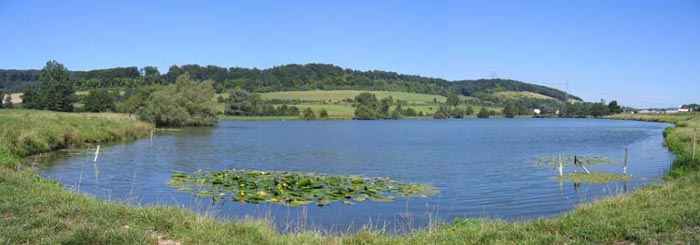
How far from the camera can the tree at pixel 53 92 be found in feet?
321

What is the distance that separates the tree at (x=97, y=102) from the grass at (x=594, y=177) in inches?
3842

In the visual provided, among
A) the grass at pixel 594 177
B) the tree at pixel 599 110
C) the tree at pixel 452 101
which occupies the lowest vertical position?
the grass at pixel 594 177

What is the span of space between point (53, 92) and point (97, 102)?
27.0 feet

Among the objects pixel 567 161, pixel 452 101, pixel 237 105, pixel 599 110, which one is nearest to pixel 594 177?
pixel 567 161

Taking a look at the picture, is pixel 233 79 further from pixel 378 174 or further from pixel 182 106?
pixel 378 174

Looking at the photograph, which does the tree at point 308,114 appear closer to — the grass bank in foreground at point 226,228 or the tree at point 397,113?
the tree at point 397,113

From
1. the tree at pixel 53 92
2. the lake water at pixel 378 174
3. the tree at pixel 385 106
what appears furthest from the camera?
the tree at pixel 385 106

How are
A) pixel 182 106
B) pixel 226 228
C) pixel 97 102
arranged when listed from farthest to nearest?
pixel 97 102
pixel 182 106
pixel 226 228

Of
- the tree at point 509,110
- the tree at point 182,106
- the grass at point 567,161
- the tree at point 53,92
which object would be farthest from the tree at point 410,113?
the grass at point 567,161

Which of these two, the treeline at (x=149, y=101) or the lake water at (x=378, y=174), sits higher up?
the treeline at (x=149, y=101)

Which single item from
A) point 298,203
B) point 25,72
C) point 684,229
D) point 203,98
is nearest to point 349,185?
point 298,203

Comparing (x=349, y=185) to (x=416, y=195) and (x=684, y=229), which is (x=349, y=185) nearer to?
(x=416, y=195)

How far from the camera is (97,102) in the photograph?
4134 inches

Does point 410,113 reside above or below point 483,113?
below
